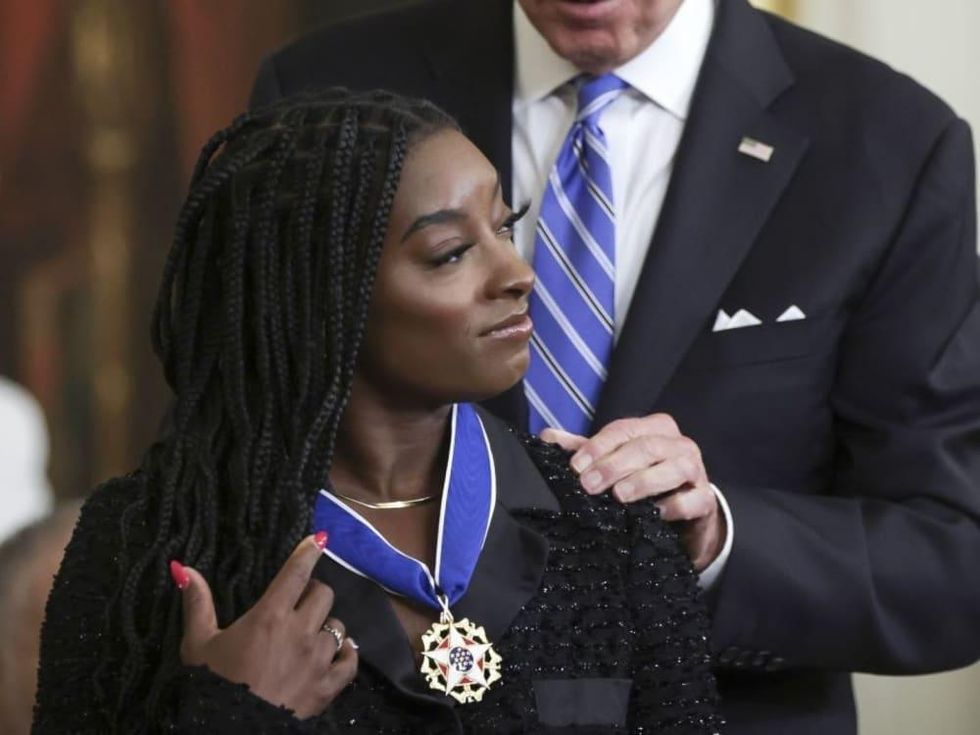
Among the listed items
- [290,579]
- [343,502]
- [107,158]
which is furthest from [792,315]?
[107,158]

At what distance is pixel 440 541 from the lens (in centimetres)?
154

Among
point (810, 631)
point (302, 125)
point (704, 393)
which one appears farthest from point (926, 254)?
point (302, 125)

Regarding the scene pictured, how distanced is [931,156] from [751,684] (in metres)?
0.58

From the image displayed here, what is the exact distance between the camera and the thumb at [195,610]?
1.44 m

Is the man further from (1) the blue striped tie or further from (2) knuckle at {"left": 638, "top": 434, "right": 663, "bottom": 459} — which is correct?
(2) knuckle at {"left": 638, "top": 434, "right": 663, "bottom": 459}

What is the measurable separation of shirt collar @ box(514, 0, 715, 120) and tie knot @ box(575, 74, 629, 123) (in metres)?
0.01

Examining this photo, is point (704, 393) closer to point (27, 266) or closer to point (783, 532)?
point (783, 532)

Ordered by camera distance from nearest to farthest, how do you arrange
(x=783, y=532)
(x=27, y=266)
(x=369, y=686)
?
(x=369, y=686) → (x=783, y=532) → (x=27, y=266)

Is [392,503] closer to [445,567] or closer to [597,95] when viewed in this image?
[445,567]

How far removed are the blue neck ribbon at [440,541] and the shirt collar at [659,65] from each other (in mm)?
593

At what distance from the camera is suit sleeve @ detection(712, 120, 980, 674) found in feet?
6.19

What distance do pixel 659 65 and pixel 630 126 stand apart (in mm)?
70

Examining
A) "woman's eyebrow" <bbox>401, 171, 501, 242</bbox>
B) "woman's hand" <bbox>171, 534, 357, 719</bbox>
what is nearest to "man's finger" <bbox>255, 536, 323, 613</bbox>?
"woman's hand" <bbox>171, 534, 357, 719</bbox>

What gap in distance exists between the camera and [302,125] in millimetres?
1539
